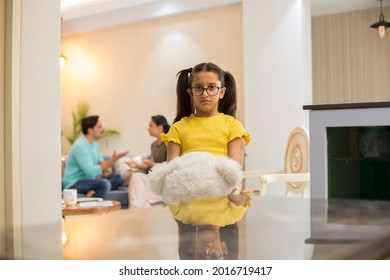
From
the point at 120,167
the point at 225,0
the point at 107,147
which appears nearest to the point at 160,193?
the point at 225,0

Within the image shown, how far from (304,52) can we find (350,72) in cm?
19

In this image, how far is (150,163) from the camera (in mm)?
1962

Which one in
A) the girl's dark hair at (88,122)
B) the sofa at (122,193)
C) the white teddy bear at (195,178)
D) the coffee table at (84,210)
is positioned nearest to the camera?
the white teddy bear at (195,178)

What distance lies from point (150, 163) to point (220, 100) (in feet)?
2.08

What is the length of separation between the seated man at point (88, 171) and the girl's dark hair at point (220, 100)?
1493mm

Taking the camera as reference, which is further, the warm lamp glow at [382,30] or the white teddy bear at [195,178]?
the warm lamp glow at [382,30]

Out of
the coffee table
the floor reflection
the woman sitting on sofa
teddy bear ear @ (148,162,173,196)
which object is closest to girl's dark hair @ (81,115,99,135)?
the woman sitting on sofa

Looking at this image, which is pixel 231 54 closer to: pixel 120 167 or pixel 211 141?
pixel 211 141

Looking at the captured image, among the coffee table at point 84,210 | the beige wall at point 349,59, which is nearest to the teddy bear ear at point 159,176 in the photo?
the beige wall at point 349,59

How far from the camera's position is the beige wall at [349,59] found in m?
1.51

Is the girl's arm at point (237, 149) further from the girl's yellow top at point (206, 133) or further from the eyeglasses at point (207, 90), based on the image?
the eyeglasses at point (207, 90)

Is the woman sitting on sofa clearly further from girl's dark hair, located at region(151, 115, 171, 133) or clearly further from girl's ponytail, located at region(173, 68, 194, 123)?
girl's ponytail, located at region(173, 68, 194, 123)

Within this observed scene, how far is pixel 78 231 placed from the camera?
527 mm

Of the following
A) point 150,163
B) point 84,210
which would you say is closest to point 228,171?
point 150,163
